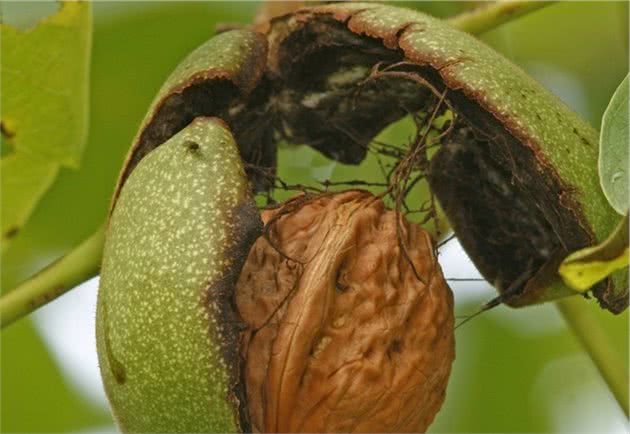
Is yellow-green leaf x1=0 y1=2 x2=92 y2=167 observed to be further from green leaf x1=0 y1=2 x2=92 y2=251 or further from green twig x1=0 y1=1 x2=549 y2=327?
green twig x1=0 y1=1 x2=549 y2=327

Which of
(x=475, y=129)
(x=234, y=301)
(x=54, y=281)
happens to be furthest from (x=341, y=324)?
(x=54, y=281)

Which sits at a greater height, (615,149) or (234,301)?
(615,149)

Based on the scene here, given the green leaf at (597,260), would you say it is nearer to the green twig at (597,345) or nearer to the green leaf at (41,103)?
the green twig at (597,345)

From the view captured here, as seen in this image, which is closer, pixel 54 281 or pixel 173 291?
pixel 173 291

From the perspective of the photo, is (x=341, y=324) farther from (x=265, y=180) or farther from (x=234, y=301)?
(x=265, y=180)

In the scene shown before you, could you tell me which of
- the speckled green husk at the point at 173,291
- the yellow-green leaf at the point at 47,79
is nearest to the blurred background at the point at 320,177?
the yellow-green leaf at the point at 47,79

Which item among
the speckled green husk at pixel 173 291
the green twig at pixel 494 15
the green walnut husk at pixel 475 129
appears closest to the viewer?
the speckled green husk at pixel 173 291
